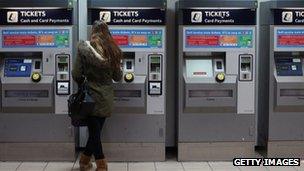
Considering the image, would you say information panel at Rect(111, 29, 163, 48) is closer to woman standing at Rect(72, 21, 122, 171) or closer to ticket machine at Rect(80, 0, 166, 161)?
ticket machine at Rect(80, 0, 166, 161)

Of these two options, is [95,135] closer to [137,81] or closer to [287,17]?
[137,81]

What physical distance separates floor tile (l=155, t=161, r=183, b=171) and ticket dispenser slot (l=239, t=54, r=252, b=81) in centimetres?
120

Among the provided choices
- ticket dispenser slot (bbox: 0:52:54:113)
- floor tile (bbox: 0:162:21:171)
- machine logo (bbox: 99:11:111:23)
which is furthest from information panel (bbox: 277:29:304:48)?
floor tile (bbox: 0:162:21:171)

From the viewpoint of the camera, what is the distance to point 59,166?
18.0 feet

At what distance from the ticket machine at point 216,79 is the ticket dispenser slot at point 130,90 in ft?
1.44

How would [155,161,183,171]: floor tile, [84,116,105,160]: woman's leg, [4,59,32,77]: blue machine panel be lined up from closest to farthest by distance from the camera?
1. [84,116,105,160]: woman's leg
2. [155,161,183,171]: floor tile
3. [4,59,32,77]: blue machine panel

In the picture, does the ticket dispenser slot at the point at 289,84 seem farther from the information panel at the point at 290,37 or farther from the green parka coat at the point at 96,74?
the green parka coat at the point at 96,74

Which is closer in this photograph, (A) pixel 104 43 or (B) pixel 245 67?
(A) pixel 104 43

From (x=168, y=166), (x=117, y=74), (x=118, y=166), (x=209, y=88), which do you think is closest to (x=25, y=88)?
(x=117, y=74)

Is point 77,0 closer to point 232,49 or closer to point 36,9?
point 36,9

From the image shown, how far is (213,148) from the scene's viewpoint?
573cm

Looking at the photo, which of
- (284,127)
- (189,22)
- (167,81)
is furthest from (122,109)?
(284,127)

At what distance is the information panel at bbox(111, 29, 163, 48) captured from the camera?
5.57 meters

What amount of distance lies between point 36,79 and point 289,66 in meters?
2.86
